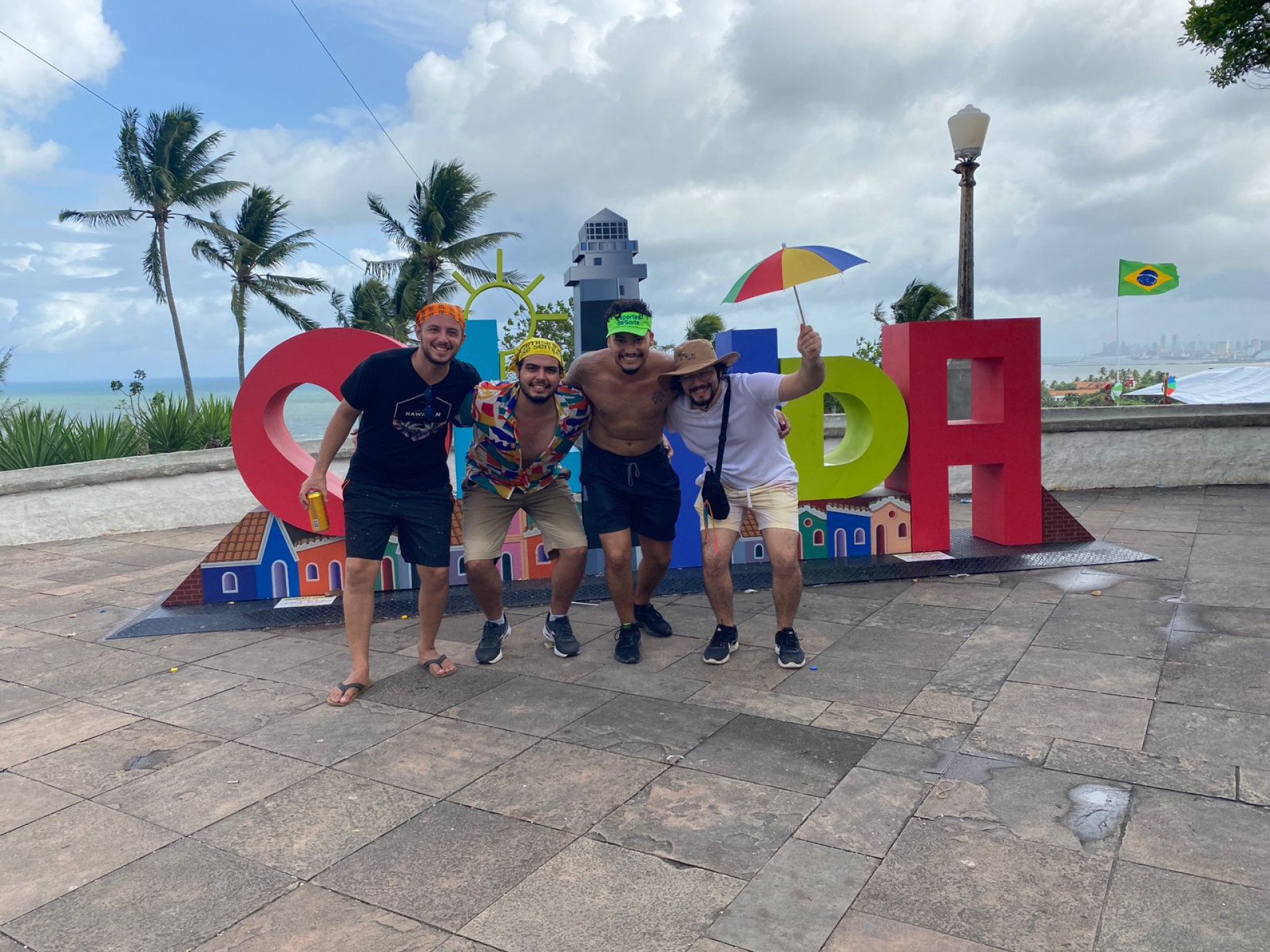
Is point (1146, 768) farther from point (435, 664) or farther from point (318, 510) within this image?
point (318, 510)

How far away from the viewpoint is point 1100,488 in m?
10.8

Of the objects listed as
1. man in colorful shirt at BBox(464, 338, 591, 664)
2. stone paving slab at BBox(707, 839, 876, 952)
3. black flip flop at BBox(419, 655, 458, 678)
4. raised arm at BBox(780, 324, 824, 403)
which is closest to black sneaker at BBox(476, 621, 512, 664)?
man in colorful shirt at BBox(464, 338, 591, 664)

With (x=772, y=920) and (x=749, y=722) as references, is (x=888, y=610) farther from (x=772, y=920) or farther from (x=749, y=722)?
(x=772, y=920)

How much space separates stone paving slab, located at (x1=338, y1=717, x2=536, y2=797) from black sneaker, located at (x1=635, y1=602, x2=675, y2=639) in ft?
5.06

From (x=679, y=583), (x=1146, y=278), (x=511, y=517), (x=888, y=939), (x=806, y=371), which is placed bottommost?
(x=888, y=939)

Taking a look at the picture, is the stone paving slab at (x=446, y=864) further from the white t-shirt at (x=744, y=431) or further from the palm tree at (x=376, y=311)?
the palm tree at (x=376, y=311)

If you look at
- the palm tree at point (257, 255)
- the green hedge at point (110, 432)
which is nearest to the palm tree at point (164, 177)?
the palm tree at point (257, 255)

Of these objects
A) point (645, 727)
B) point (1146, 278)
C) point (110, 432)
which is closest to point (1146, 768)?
point (645, 727)

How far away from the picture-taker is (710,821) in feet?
10.3

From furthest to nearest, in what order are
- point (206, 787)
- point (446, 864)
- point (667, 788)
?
point (206, 787)
point (667, 788)
point (446, 864)

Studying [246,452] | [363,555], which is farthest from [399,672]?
[246,452]

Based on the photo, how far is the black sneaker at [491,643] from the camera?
4.97 metres

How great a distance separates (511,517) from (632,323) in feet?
4.17

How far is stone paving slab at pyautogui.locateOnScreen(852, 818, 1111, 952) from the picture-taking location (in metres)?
2.46
